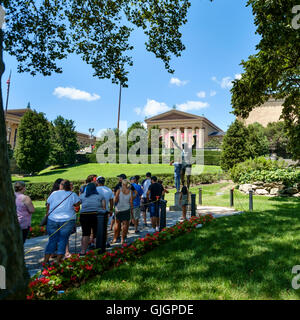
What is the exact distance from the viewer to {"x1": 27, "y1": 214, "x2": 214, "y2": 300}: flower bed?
11.4 feet

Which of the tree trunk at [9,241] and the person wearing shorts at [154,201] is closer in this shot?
the tree trunk at [9,241]

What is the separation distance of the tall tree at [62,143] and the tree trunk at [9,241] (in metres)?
48.8

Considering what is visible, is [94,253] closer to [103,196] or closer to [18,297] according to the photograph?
[103,196]

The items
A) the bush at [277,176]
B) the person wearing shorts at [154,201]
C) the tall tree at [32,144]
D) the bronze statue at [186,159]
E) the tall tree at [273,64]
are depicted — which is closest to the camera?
the tall tree at [273,64]

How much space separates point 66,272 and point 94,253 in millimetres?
706

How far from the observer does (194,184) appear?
2431 centimetres

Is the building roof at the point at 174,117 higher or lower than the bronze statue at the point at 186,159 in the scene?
higher

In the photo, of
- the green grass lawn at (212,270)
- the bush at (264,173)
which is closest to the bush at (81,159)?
the bush at (264,173)

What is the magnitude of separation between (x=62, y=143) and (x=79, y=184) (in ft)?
99.4

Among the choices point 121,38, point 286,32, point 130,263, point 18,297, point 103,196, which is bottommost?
Result: point 130,263

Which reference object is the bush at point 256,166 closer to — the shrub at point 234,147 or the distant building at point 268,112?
the shrub at point 234,147

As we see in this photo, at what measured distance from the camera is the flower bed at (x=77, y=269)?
3463mm

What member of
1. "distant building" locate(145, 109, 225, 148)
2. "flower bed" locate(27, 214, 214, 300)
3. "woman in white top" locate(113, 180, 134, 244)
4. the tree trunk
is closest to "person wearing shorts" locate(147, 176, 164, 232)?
"woman in white top" locate(113, 180, 134, 244)
